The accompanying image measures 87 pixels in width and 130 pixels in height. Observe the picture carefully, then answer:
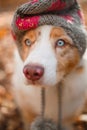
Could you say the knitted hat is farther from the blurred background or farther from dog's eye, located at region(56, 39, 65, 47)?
the blurred background

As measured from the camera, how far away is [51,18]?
1462 mm

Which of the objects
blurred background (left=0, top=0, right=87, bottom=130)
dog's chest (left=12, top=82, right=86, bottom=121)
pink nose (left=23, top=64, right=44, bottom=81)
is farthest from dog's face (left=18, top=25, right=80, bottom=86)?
blurred background (left=0, top=0, right=87, bottom=130)

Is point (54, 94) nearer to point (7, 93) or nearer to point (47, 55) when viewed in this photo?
point (47, 55)

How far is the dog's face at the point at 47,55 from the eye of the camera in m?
1.41

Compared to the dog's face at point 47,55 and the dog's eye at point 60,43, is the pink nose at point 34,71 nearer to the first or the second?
the dog's face at point 47,55

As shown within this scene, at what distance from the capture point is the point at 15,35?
154cm

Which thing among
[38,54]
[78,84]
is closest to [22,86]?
[78,84]

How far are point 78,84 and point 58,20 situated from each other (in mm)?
266

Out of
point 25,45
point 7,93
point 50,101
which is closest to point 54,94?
point 50,101

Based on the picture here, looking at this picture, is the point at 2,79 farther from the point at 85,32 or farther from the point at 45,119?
the point at 85,32

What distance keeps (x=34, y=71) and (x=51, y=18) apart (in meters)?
0.17

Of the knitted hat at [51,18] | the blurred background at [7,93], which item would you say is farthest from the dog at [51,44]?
the blurred background at [7,93]

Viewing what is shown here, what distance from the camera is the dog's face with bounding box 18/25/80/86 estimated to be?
1.41 m

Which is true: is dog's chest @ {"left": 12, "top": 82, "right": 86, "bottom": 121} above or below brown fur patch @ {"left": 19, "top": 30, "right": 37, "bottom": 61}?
below
